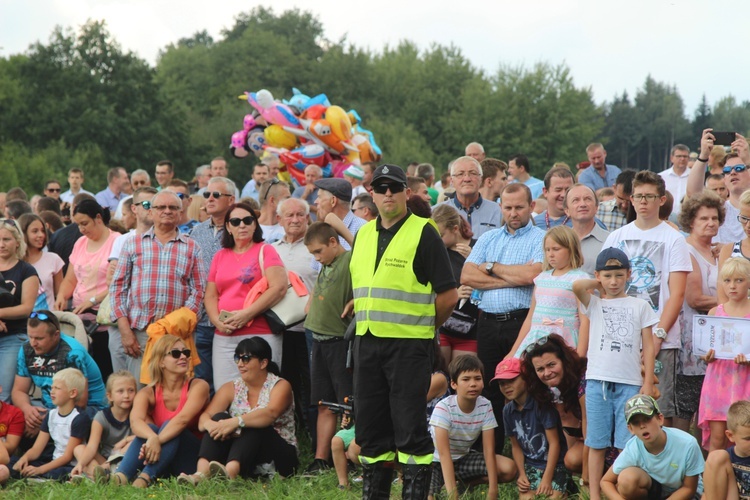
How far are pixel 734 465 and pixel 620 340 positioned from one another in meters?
0.98

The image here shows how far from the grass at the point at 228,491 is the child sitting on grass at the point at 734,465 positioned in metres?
1.46

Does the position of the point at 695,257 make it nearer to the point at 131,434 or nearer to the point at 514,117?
the point at 131,434

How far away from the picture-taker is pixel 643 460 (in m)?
6.06

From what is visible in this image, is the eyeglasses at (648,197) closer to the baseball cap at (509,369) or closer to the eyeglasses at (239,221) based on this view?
the baseball cap at (509,369)

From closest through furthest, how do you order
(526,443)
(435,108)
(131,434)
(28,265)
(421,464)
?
(421,464)
(526,443)
(131,434)
(28,265)
(435,108)

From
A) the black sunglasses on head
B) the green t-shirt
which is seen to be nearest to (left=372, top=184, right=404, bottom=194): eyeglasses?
the black sunglasses on head

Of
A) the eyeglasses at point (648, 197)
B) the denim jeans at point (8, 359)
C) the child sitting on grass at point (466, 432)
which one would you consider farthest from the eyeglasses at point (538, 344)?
the denim jeans at point (8, 359)

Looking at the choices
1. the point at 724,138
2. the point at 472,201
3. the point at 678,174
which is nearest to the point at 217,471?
the point at 472,201

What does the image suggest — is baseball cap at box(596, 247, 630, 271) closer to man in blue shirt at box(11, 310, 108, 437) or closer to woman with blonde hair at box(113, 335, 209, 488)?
woman with blonde hair at box(113, 335, 209, 488)

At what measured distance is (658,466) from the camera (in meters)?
6.04

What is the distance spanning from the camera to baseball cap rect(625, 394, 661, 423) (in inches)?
231

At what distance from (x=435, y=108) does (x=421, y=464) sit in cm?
5753

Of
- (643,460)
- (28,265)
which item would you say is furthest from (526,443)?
(28,265)

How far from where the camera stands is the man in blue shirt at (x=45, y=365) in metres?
8.41
